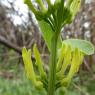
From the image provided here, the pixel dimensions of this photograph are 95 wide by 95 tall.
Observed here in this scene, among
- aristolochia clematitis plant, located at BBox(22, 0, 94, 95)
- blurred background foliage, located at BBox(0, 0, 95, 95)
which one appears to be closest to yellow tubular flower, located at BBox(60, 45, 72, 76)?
aristolochia clematitis plant, located at BBox(22, 0, 94, 95)

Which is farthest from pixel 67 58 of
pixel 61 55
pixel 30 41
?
pixel 30 41

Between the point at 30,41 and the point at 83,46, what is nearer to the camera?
the point at 83,46

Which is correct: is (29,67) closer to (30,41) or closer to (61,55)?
(61,55)

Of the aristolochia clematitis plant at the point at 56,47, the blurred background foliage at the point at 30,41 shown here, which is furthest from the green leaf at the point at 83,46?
the blurred background foliage at the point at 30,41

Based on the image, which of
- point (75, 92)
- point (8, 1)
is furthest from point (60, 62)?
point (8, 1)

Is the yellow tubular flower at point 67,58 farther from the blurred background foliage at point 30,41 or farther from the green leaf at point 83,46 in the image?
the blurred background foliage at point 30,41

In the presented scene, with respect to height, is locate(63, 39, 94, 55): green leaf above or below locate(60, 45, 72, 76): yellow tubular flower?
above

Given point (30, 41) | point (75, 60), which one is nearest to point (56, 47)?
point (75, 60)

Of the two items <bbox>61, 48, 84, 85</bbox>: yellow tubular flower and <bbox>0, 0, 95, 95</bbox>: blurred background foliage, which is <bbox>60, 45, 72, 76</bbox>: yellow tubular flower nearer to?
<bbox>61, 48, 84, 85</bbox>: yellow tubular flower

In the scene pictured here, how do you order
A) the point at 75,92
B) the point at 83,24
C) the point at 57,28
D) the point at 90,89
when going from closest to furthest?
the point at 57,28, the point at 75,92, the point at 90,89, the point at 83,24

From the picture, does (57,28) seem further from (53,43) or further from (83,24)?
(83,24)

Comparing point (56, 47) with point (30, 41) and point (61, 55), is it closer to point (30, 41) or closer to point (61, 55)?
point (61, 55)
